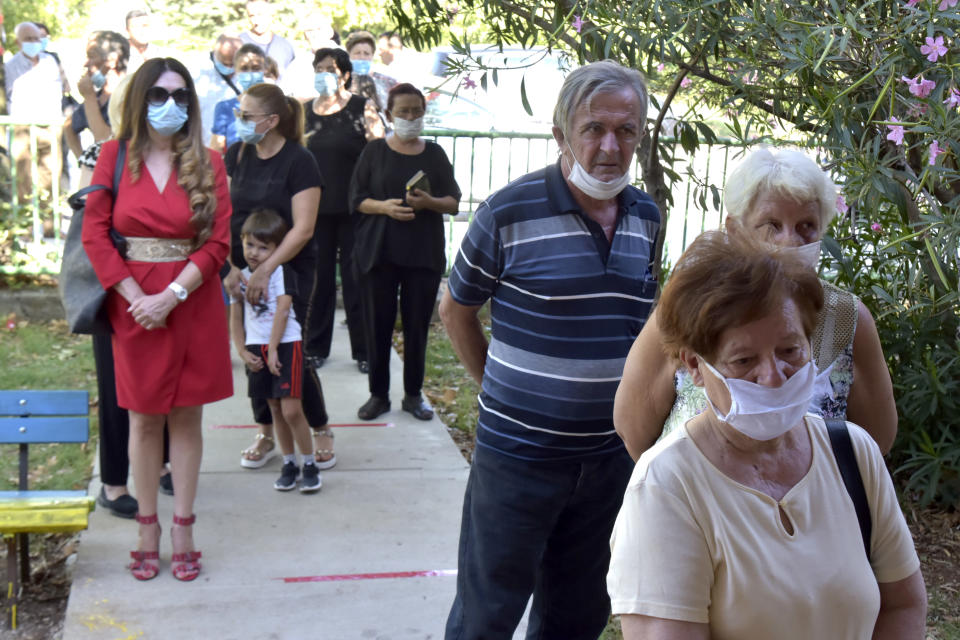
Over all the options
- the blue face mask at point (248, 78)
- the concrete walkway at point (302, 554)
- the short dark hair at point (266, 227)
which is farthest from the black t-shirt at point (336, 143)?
the short dark hair at point (266, 227)

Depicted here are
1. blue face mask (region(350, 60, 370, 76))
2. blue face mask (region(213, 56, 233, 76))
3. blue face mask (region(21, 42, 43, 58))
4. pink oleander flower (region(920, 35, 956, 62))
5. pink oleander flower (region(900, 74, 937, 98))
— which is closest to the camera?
pink oleander flower (region(920, 35, 956, 62))

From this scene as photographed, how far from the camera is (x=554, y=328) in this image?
2891 millimetres

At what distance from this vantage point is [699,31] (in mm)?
3248

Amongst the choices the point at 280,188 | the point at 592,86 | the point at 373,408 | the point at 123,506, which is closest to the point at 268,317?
the point at 280,188

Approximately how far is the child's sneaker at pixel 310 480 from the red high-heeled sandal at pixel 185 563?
92cm

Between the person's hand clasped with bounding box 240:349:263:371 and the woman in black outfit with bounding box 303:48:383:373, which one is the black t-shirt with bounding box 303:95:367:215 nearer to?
the woman in black outfit with bounding box 303:48:383:373

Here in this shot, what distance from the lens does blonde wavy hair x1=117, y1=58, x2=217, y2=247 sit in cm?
410

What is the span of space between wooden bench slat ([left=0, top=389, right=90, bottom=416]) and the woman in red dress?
23 centimetres

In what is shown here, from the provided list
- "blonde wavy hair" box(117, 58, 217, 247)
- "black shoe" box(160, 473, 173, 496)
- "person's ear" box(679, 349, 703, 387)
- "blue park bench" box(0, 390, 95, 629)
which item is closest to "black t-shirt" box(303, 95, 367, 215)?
"black shoe" box(160, 473, 173, 496)

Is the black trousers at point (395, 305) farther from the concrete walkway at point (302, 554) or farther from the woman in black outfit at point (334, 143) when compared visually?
the woman in black outfit at point (334, 143)

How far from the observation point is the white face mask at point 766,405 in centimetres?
182

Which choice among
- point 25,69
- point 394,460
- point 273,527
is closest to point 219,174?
point 273,527

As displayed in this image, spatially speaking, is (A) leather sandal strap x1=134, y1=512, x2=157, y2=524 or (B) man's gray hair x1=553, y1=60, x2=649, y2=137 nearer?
(B) man's gray hair x1=553, y1=60, x2=649, y2=137

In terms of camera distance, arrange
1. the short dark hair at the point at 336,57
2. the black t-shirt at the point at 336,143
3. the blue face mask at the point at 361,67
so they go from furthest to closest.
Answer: the blue face mask at the point at 361,67, the black t-shirt at the point at 336,143, the short dark hair at the point at 336,57
